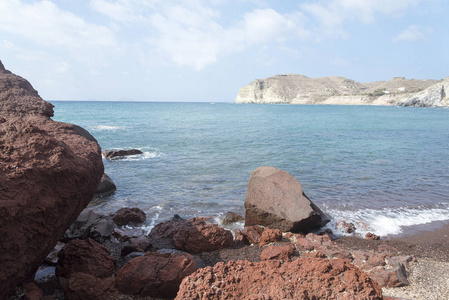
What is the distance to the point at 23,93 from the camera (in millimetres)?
4977

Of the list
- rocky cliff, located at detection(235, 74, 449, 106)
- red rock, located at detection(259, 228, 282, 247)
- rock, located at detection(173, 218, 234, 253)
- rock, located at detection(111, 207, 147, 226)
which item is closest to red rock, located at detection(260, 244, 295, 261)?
red rock, located at detection(259, 228, 282, 247)

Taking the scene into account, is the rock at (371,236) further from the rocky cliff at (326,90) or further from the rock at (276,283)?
the rocky cliff at (326,90)

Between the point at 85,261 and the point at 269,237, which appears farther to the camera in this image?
the point at 269,237

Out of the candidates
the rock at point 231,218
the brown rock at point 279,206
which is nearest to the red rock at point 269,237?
the brown rock at point 279,206

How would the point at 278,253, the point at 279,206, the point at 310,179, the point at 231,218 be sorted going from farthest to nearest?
the point at 310,179 < the point at 231,218 < the point at 279,206 < the point at 278,253

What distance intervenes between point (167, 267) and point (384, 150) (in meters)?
19.5

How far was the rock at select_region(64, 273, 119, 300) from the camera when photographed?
3.95m

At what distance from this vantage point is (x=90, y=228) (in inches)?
245

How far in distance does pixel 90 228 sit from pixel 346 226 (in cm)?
623

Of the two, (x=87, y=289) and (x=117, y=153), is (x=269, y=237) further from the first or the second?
(x=117, y=153)

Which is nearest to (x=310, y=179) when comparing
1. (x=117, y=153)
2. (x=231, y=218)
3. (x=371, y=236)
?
(x=371, y=236)

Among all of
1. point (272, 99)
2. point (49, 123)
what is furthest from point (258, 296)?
point (272, 99)

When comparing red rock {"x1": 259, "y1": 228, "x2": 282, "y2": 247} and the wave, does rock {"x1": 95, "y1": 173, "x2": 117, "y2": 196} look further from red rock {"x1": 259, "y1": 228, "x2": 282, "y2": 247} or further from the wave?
the wave

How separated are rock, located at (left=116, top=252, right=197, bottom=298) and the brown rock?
3290mm
